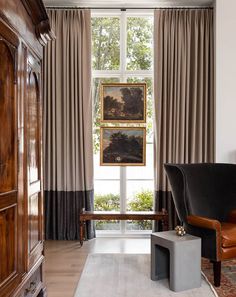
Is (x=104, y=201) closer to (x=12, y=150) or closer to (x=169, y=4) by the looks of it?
(x=169, y=4)

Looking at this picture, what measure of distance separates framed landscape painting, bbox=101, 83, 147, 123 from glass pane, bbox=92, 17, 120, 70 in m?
0.37

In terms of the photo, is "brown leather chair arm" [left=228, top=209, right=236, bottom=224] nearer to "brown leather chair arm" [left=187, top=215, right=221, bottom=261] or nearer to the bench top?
"brown leather chair arm" [left=187, top=215, right=221, bottom=261]

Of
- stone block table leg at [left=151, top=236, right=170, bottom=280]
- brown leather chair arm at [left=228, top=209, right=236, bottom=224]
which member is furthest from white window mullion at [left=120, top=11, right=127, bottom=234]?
stone block table leg at [left=151, top=236, right=170, bottom=280]

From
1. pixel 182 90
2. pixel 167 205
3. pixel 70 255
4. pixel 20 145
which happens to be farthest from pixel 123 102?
pixel 20 145

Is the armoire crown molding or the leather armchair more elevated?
the armoire crown molding

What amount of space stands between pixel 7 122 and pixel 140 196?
12.3 ft

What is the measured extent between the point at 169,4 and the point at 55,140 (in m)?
2.61

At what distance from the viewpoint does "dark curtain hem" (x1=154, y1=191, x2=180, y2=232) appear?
5.26 meters

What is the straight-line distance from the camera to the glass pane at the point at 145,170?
5504 mm

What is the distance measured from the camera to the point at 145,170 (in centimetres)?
553

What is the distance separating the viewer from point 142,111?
539 centimetres

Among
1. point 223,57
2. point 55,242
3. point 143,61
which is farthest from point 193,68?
point 55,242

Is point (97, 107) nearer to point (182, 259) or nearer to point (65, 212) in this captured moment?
point (65, 212)

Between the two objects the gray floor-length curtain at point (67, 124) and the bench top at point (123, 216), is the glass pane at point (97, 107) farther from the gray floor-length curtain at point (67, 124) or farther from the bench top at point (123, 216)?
the bench top at point (123, 216)
